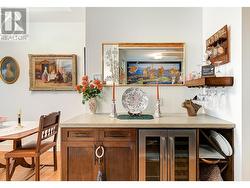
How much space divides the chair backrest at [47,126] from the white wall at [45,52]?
90 centimetres

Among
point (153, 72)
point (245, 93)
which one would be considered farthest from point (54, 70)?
point (245, 93)

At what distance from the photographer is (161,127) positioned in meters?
2.01

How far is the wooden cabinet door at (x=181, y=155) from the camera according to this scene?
200 centimetres

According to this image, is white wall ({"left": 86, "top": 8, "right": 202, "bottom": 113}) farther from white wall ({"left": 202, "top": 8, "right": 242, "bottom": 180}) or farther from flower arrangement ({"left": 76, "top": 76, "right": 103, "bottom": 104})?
white wall ({"left": 202, "top": 8, "right": 242, "bottom": 180})

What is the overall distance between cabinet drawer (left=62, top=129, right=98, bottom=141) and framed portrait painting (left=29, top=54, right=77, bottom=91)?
2.13m

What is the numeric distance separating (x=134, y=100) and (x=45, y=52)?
240cm

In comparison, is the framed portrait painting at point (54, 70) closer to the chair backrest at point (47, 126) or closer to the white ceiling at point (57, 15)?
the white ceiling at point (57, 15)

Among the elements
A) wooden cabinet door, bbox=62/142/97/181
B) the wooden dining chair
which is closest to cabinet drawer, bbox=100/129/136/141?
wooden cabinet door, bbox=62/142/97/181

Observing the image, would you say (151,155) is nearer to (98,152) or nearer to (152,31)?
(98,152)

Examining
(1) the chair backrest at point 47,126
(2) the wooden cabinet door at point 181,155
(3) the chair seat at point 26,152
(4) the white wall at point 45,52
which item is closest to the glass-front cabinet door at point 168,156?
(2) the wooden cabinet door at point 181,155

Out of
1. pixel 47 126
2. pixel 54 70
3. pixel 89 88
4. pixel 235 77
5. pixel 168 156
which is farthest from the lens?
pixel 54 70

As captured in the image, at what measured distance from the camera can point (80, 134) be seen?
205cm

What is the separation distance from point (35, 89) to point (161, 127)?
2941mm
